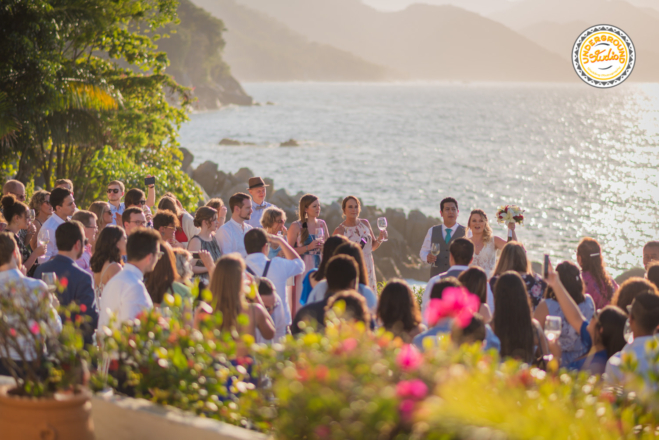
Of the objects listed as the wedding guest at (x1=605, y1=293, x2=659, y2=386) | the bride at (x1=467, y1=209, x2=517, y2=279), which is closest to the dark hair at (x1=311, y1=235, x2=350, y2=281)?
the wedding guest at (x1=605, y1=293, x2=659, y2=386)

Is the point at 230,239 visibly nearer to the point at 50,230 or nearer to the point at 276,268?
the point at 276,268

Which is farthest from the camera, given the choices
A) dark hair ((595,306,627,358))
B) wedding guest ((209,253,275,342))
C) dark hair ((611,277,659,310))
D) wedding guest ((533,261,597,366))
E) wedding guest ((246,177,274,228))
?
wedding guest ((246,177,274,228))

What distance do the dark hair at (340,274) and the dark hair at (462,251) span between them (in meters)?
1.72

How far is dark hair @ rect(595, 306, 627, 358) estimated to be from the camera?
520 cm

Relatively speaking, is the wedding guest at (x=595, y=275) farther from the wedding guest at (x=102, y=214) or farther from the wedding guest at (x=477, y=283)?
the wedding guest at (x=102, y=214)

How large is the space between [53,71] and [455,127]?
102 m

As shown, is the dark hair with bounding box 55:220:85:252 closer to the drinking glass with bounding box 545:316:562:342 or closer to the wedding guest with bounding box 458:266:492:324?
the wedding guest with bounding box 458:266:492:324

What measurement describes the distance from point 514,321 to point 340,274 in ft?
4.84

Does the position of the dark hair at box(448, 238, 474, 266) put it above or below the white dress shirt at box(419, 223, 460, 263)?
above

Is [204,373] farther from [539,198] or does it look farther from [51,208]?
[539,198]

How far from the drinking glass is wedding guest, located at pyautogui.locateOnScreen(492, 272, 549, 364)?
0.42ft

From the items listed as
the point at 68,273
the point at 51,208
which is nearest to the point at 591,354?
the point at 68,273

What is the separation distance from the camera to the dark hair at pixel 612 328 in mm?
5203

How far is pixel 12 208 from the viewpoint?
7.93 metres
